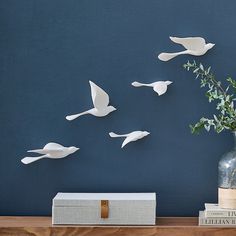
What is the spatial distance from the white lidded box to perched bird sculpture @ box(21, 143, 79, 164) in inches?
7.0

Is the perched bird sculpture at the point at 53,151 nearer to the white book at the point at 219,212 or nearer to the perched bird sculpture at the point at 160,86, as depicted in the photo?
the perched bird sculpture at the point at 160,86

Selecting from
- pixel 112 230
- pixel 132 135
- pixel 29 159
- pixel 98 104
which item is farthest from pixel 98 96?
pixel 112 230

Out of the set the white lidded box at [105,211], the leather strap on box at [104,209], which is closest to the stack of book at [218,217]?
the white lidded box at [105,211]

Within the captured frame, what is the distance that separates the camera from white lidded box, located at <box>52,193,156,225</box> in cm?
144

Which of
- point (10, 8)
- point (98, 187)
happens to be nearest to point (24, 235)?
point (98, 187)

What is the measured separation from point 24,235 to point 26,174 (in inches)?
9.5

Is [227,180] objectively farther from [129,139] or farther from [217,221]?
[129,139]

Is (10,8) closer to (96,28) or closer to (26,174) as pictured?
(96,28)

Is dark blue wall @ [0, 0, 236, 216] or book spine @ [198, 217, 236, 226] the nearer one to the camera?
book spine @ [198, 217, 236, 226]

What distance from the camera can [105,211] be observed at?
4.71 feet

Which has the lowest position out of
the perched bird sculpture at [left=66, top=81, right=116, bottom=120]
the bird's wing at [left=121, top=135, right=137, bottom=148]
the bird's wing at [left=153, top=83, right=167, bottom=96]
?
the bird's wing at [left=121, top=135, right=137, bottom=148]

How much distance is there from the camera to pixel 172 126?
1.61 metres

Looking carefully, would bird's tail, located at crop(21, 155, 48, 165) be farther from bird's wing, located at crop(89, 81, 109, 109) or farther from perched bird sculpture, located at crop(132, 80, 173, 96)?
perched bird sculpture, located at crop(132, 80, 173, 96)

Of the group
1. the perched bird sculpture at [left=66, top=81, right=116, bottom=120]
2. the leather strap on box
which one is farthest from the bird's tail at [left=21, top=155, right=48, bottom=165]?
the leather strap on box
